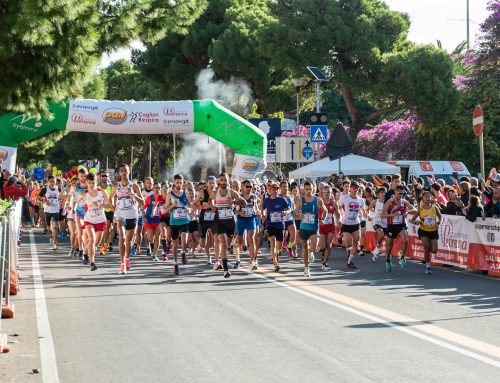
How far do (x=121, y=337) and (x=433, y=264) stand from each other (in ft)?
37.2

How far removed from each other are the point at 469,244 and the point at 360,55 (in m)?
24.3

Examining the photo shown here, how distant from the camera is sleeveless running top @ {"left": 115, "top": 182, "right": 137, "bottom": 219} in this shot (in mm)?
17688

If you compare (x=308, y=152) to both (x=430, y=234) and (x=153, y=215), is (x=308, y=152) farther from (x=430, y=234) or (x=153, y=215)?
(x=430, y=234)

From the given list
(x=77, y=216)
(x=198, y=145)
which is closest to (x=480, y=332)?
(x=77, y=216)

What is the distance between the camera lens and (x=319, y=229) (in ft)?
63.1

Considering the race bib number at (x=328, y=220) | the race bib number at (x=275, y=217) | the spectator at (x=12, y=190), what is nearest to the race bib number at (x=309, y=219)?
the race bib number at (x=275, y=217)

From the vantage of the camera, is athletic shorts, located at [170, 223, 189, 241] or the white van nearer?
athletic shorts, located at [170, 223, 189, 241]

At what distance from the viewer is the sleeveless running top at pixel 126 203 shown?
17.7 m

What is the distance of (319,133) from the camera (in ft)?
89.0

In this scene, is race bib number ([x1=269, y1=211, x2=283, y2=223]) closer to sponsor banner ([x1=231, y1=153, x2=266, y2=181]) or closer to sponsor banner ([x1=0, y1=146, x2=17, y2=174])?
sponsor banner ([x1=231, y1=153, x2=266, y2=181])

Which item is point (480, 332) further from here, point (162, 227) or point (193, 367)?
point (162, 227)

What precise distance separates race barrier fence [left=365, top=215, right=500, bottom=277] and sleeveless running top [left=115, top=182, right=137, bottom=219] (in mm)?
6409

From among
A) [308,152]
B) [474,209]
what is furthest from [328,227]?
[308,152]

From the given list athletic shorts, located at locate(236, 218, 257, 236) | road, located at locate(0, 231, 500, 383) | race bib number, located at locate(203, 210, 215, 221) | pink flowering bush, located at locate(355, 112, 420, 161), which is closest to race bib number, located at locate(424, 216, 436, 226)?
road, located at locate(0, 231, 500, 383)
